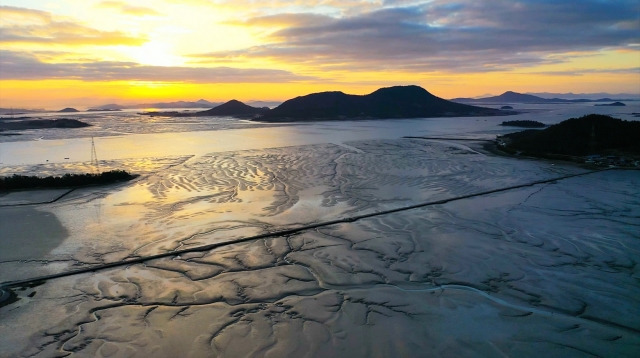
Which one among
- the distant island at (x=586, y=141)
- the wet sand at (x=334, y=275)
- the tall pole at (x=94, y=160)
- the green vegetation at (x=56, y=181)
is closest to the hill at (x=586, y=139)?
the distant island at (x=586, y=141)

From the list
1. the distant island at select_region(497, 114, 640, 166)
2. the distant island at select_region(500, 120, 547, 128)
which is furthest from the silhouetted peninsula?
the distant island at select_region(497, 114, 640, 166)

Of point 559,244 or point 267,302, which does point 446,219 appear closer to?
point 559,244

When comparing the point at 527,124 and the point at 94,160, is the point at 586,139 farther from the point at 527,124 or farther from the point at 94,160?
the point at 94,160

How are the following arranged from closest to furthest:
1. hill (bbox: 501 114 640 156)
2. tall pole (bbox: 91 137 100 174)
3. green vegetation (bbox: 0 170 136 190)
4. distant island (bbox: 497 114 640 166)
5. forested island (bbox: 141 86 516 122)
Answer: green vegetation (bbox: 0 170 136 190) < tall pole (bbox: 91 137 100 174) < distant island (bbox: 497 114 640 166) < hill (bbox: 501 114 640 156) < forested island (bbox: 141 86 516 122)

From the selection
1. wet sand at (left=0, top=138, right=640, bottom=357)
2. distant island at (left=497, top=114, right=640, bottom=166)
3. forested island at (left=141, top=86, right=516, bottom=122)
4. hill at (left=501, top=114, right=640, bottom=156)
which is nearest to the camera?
wet sand at (left=0, top=138, right=640, bottom=357)

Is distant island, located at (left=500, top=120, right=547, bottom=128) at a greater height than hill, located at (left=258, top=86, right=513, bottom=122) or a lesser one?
lesser

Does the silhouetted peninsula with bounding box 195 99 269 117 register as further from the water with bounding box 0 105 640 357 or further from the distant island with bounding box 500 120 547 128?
the water with bounding box 0 105 640 357

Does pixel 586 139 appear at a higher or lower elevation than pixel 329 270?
higher

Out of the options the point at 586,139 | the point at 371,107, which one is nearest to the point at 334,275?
the point at 586,139

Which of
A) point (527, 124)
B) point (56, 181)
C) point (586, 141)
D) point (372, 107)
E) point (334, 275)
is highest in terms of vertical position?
point (372, 107)

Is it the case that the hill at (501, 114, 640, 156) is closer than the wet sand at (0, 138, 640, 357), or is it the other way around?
the wet sand at (0, 138, 640, 357)
